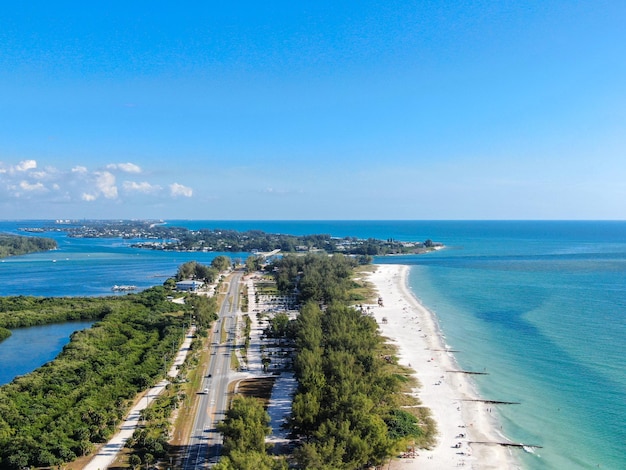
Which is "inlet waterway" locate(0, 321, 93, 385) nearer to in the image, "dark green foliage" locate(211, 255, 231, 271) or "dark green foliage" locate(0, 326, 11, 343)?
"dark green foliage" locate(0, 326, 11, 343)

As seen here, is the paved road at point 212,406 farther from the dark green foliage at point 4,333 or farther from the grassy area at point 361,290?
the dark green foliage at point 4,333

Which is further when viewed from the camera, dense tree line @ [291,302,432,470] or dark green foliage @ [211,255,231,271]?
dark green foliage @ [211,255,231,271]

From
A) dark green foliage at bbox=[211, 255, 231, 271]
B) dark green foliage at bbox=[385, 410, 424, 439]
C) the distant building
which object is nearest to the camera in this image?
dark green foliage at bbox=[385, 410, 424, 439]

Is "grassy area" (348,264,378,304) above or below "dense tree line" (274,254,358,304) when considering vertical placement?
below

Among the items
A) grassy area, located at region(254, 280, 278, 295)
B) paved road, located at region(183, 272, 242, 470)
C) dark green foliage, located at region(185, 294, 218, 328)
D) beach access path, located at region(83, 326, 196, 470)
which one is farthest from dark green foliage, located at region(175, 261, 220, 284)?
beach access path, located at region(83, 326, 196, 470)

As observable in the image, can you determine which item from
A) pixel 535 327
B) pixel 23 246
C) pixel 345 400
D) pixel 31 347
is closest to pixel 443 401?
pixel 345 400
